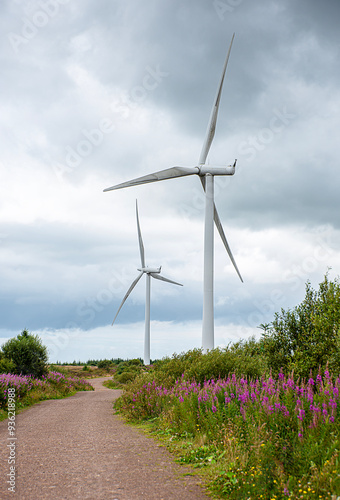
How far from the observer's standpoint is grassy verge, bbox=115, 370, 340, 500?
5.39 m

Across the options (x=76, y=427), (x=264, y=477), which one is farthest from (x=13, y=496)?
(x=76, y=427)

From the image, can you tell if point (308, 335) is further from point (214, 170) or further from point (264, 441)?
point (214, 170)

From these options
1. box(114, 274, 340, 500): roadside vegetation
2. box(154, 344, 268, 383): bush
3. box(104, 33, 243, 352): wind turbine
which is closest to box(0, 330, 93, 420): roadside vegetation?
box(154, 344, 268, 383): bush

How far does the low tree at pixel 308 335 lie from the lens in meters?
12.9

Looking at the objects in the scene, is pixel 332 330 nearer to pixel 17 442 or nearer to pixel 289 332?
pixel 289 332

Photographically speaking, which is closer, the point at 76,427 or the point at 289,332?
the point at 76,427

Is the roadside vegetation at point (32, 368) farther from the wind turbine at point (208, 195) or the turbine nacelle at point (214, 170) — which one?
the turbine nacelle at point (214, 170)

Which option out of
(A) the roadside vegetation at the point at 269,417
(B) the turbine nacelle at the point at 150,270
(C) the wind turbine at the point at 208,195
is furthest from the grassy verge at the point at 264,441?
(B) the turbine nacelle at the point at 150,270

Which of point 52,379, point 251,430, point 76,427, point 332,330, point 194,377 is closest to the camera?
point 251,430

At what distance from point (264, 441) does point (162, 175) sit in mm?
17799

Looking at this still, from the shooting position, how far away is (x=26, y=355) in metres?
25.5

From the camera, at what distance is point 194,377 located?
1398 centimetres

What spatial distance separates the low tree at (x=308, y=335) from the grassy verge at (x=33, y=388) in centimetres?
974

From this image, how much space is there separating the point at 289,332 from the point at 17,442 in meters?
9.08
